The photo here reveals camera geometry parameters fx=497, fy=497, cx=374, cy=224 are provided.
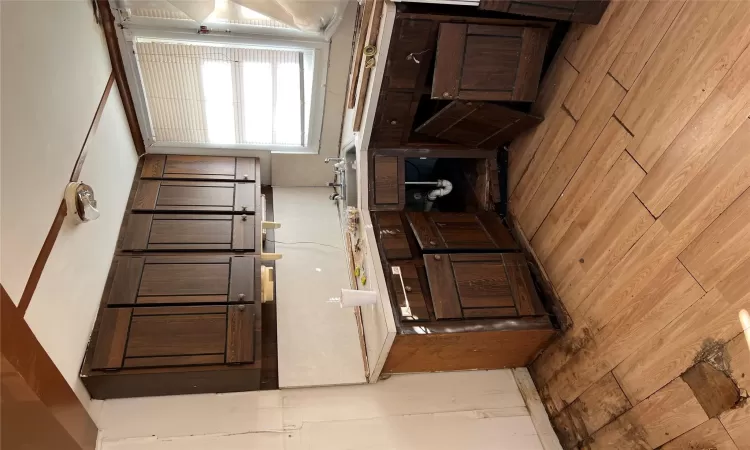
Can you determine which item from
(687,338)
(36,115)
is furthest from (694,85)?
(36,115)

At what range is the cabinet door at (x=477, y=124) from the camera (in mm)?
2201

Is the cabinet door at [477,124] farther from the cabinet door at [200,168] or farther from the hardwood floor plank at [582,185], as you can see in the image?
the cabinet door at [200,168]

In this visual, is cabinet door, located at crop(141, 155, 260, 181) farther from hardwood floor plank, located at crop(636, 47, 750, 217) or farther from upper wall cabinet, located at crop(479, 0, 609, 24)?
hardwood floor plank, located at crop(636, 47, 750, 217)

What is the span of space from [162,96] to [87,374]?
1.53m

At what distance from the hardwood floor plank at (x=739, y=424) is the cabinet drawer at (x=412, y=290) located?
3.54 ft

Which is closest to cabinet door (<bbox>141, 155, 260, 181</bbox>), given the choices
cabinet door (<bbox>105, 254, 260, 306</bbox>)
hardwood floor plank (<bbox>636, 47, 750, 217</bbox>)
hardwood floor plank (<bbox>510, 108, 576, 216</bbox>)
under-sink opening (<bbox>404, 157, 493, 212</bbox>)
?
cabinet door (<bbox>105, 254, 260, 306</bbox>)

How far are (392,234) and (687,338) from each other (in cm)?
126

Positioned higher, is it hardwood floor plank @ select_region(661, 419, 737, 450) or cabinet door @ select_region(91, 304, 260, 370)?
cabinet door @ select_region(91, 304, 260, 370)

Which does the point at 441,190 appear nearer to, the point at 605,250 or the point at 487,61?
the point at 487,61

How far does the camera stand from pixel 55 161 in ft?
5.96

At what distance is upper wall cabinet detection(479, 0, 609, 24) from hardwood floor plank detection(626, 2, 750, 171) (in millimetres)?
467

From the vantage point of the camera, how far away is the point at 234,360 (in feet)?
7.00

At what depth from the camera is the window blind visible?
265 centimetres

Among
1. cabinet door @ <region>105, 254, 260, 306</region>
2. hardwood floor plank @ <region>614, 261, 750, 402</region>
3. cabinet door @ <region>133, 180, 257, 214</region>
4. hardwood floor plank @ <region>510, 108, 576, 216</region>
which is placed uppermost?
cabinet door @ <region>133, 180, 257, 214</region>
